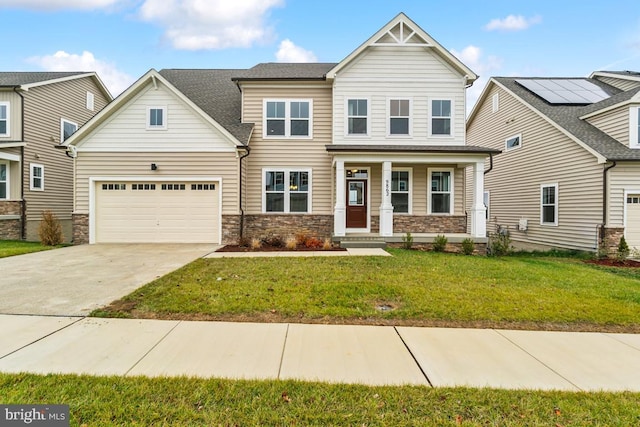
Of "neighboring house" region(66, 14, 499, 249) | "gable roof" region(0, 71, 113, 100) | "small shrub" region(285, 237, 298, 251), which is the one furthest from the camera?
"gable roof" region(0, 71, 113, 100)

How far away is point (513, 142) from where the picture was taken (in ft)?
53.8

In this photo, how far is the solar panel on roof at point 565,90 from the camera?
15135 mm

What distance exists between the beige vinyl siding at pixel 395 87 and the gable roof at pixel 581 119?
426 cm

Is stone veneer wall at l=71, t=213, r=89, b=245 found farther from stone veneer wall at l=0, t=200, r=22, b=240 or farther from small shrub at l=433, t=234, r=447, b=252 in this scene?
small shrub at l=433, t=234, r=447, b=252

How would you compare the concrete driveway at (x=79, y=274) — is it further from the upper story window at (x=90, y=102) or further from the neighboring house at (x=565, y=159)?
the neighboring house at (x=565, y=159)

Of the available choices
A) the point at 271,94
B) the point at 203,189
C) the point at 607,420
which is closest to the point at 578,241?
the point at 607,420

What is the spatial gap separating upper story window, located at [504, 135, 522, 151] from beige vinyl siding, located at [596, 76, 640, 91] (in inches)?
213

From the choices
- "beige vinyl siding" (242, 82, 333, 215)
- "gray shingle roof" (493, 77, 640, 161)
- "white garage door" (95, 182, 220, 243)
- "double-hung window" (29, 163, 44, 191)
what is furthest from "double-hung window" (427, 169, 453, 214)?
"double-hung window" (29, 163, 44, 191)

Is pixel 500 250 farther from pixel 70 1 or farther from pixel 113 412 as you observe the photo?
pixel 70 1

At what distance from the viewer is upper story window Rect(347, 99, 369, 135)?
514 inches

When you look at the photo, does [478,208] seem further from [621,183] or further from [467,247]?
[621,183]

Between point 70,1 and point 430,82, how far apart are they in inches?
759

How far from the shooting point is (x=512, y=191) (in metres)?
16.4

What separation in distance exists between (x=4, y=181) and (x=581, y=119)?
2574 centimetres
